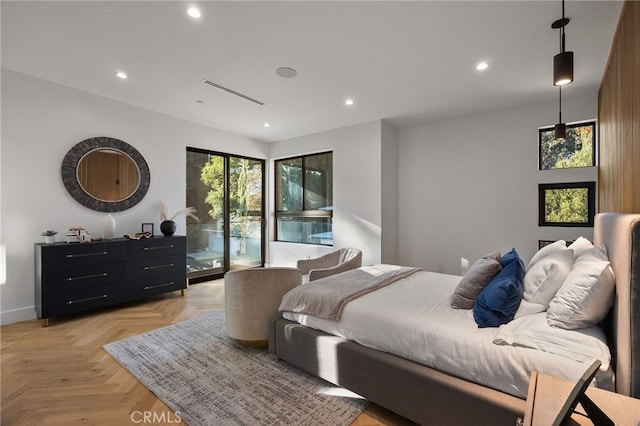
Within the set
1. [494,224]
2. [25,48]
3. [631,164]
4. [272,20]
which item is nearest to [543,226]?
[494,224]

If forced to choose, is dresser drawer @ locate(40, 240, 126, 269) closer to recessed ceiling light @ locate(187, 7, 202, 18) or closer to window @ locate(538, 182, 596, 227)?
recessed ceiling light @ locate(187, 7, 202, 18)

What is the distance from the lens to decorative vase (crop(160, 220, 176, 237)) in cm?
420

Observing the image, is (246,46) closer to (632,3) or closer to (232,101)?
(232,101)

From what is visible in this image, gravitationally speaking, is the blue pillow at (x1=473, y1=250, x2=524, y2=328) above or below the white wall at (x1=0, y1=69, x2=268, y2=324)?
below

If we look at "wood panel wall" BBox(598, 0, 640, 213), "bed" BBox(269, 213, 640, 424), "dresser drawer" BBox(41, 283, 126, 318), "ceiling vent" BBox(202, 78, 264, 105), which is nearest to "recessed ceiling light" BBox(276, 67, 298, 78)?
"ceiling vent" BBox(202, 78, 264, 105)

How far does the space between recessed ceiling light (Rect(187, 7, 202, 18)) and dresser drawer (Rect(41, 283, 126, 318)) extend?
317 cm

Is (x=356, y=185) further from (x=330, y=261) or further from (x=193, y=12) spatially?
(x=193, y=12)

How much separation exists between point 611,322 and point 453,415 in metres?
0.93

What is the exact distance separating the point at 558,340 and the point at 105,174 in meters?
4.86

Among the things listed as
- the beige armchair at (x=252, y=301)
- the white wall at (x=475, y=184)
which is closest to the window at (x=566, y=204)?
the white wall at (x=475, y=184)

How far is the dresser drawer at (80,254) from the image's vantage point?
3.09 meters

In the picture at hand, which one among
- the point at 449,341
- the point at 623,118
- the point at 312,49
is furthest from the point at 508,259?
the point at 312,49

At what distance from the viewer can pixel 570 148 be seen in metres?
3.81

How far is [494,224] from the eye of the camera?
424 cm
